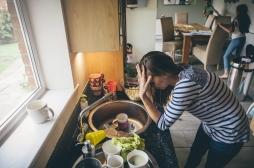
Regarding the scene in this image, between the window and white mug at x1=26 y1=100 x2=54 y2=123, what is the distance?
0.08 metres

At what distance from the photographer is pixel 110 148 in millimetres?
970

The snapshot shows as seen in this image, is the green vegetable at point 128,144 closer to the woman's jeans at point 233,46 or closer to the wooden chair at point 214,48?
the wooden chair at point 214,48

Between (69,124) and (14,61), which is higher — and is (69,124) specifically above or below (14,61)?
below

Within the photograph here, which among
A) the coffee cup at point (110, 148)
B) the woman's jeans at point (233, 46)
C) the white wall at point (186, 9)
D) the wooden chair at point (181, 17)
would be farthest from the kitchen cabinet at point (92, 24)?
the white wall at point (186, 9)

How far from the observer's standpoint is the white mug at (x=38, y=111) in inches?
35.5

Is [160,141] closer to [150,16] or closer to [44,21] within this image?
[44,21]

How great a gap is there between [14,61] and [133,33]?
500 centimetres

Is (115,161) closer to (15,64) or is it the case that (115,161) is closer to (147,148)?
(147,148)

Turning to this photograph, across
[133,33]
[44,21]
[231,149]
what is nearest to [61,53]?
[44,21]

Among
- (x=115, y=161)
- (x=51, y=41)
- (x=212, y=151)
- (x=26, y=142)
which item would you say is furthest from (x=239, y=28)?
(x=26, y=142)

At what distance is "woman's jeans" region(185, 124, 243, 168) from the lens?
3.95 ft

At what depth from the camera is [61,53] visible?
1.16m


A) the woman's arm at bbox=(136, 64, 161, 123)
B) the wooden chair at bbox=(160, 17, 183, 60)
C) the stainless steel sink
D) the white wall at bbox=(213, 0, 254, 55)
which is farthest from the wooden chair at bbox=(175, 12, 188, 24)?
the woman's arm at bbox=(136, 64, 161, 123)

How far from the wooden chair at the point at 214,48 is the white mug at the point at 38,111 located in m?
3.60
